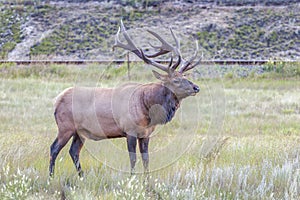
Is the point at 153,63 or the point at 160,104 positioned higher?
the point at 153,63

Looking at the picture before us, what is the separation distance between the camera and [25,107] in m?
13.2

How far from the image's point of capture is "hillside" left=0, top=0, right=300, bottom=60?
2788cm

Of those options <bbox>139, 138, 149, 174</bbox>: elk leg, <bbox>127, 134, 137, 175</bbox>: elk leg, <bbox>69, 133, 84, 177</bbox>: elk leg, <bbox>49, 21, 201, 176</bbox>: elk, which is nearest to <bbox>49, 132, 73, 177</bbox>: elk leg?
<bbox>49, 21, 201, 176</bbox>: elk

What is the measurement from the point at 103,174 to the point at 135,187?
122 centimetres

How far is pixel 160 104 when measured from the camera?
7031 mm

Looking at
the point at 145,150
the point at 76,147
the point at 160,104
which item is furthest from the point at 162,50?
the point at 76,147

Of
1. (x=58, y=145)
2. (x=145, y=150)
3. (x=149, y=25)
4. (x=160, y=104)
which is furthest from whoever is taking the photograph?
(x=149, y=25)

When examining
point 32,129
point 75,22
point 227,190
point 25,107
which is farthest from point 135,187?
point 75,22

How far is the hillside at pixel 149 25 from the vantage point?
91.5ft

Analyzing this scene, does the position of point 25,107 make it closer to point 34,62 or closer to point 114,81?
point 114,81

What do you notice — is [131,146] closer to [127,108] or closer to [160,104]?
[127,108]

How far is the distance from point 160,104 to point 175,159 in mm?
770

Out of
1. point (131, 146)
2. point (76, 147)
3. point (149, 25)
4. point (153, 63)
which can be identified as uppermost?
point (153, 63)

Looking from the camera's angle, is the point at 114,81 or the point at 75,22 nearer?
the point at 114,81
